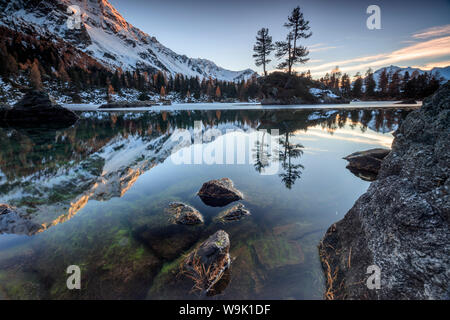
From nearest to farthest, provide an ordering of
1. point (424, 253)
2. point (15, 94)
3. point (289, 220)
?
point (424, 253), point (289, 220), point (15, 94)

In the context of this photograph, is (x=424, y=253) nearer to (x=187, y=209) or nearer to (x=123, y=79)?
(x=187, y=209)

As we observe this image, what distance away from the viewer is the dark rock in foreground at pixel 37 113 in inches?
1057

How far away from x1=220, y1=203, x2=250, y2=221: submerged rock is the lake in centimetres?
15

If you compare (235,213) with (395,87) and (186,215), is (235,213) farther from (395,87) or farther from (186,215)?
(395,87)

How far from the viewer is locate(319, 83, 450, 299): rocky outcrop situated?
2227 millimetres

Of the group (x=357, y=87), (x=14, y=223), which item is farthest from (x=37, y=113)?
(x=357, y=87)

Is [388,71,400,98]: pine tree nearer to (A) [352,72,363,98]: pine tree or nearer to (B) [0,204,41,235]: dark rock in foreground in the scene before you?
(A) [352,72,363,98]: pine tree

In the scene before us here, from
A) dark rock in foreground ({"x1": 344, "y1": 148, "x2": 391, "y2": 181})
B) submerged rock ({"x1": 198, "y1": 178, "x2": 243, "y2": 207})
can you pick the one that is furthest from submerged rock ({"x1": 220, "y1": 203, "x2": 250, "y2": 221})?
dark rock in foreground ({"x1": 344, "y1": 148, "x2": 391, "y2": 181})

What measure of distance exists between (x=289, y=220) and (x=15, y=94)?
89595 mm

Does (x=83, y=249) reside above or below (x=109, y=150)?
below

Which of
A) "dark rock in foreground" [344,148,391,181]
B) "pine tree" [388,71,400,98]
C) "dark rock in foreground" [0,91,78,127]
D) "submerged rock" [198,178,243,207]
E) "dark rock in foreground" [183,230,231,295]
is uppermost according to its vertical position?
"pine tree" [388,71,400,98]
